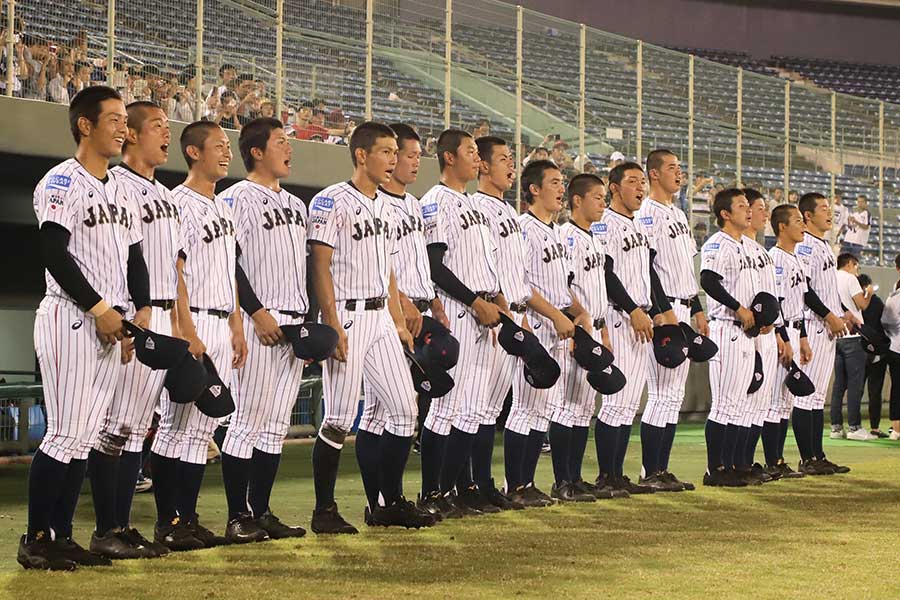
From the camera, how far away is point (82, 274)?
5586mm

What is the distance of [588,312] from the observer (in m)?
8.84

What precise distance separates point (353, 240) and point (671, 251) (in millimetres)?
3317

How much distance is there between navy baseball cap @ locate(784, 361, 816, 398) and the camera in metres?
10.2

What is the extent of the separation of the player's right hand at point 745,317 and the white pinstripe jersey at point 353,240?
3.49m

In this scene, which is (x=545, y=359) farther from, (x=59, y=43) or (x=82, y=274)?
(x=59, y=43)

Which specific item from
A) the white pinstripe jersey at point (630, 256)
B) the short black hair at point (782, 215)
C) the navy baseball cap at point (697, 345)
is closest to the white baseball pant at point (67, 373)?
the white pinstripe jersey at point (630, 256)

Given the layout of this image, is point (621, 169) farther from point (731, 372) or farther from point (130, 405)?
point (130, 405)

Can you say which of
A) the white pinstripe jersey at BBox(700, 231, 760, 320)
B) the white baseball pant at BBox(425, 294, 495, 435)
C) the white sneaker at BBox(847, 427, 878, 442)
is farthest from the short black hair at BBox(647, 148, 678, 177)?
the white sneaker at BBox(847, 427, 878, 442)

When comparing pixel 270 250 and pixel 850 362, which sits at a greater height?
pixel 270 250

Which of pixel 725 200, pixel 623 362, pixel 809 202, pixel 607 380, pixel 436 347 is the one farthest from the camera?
pixel 809 202

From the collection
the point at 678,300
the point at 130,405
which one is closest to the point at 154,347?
the point at 130,405

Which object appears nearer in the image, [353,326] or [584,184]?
[353,326]

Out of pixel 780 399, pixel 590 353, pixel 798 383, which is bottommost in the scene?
pixel 780 399

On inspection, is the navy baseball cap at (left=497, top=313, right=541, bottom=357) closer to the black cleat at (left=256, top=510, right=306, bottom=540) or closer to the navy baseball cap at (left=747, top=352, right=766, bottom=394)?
the black cleat at (left=256, top=510, right=306, bottom=540)
